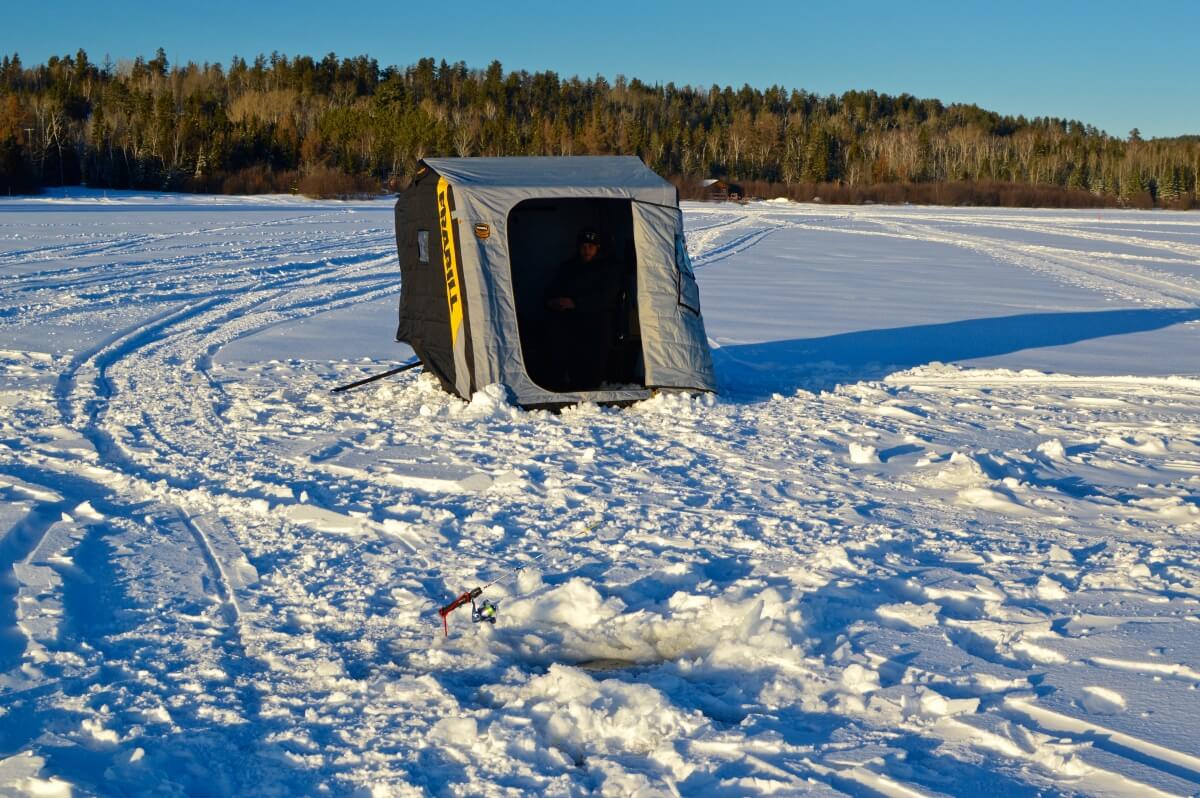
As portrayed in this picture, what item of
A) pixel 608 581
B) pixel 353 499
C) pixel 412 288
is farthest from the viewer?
pixel 412 288

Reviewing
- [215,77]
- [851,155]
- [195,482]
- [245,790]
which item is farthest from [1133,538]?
[215,77]

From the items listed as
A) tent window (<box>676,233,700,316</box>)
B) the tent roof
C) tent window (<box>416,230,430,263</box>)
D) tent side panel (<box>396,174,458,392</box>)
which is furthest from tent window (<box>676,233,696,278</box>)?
Result: tent window (<box>416,230,430,263</box>)

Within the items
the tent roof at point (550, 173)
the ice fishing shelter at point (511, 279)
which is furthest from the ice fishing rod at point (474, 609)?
the tent roof at point (550, 173)

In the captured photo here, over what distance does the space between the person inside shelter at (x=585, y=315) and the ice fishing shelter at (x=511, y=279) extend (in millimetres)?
82

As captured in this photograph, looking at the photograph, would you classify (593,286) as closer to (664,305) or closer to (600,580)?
(664,305)

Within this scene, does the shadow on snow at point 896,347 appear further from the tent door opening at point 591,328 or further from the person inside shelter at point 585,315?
the person inside shelter at point 585,315

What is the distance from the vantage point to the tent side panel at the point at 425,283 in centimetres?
786

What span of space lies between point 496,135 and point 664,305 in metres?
99.1

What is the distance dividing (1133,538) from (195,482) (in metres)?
4.46

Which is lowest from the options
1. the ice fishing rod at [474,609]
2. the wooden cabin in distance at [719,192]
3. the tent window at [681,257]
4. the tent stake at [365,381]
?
the ice fishing rod at [474,609]

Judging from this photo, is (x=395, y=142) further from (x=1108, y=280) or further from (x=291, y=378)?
(x=291, y=378)

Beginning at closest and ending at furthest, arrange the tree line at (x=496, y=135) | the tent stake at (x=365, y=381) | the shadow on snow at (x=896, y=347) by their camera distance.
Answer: the tent stake at (x=365, y=381) → the shadow on snow at (x=896, y=347) → the tree line at (x=496, y=135)

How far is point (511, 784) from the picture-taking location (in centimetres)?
286

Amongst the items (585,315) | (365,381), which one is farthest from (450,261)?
(585,315)
